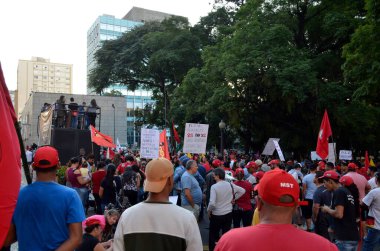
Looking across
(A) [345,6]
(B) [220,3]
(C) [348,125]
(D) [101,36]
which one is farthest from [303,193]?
(D) [101,36]

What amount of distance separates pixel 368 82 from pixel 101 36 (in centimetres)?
10469

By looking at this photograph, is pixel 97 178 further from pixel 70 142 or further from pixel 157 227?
pixel 157 227

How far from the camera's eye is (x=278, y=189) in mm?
2463

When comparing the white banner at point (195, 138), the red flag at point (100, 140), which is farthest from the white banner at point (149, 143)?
the red flag at point (100, 140)

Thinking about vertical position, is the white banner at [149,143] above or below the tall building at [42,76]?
below

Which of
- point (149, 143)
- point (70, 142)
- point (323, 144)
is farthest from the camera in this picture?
point (70, 142)

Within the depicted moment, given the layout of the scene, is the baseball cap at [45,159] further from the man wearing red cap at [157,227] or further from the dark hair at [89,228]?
the dark hair at [89,228]

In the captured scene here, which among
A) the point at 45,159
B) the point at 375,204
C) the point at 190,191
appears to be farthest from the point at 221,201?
the point at 45,159

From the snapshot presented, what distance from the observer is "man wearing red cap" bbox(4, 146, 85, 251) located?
3.30 m

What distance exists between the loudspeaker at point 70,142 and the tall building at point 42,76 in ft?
450

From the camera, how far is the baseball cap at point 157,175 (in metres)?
3.23

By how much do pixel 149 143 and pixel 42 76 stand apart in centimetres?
17104

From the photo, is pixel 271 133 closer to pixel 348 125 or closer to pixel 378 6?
pixel 348 125

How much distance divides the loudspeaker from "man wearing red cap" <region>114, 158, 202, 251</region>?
14.7 meters
